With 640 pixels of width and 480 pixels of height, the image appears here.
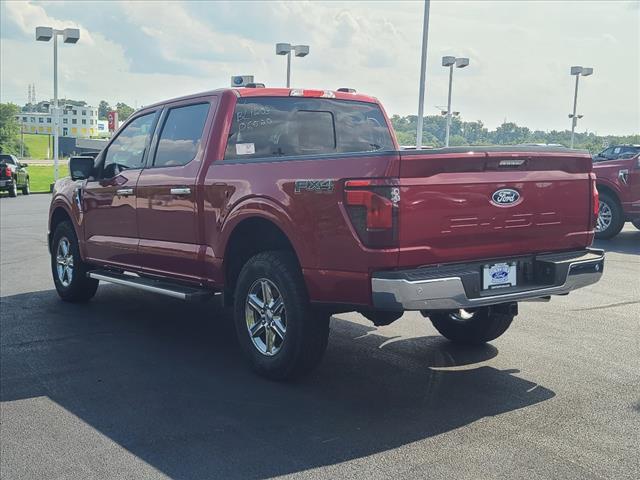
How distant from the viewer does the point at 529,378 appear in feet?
17.3

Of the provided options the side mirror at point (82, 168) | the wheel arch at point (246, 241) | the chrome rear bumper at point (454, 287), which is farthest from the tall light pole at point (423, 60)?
the chrome rear bumper at point (454, 287)

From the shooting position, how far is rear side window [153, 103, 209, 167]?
6.25 m

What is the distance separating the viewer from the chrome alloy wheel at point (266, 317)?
5243mm

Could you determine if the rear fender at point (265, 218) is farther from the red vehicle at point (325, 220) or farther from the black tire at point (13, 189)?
the black tire at point (13, 189)

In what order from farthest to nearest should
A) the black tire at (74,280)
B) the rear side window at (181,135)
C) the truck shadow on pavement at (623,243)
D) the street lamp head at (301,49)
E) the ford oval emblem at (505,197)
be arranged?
the street lamp head at (301,49)
the truck shadow on pavement at (623,243)
the black tire at (74,280)
the rear side window at (181,135)
the ford oval emblem at (505,197)

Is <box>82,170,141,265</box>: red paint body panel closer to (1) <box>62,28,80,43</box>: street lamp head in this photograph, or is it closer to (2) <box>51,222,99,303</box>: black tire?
(2) <box>51,222,99,303</box>: black tire

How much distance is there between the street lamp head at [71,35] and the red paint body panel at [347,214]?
2701cm

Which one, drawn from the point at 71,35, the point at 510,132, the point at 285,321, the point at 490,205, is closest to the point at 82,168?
the point at 285,321

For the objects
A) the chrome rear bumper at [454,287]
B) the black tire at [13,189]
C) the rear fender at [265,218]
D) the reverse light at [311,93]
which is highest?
the reverse light at [311,93]

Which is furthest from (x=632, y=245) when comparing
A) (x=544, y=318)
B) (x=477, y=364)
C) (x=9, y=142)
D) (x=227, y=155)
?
(x=9, y=142)

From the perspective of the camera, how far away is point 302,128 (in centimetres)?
642

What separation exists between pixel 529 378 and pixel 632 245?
28.9 feet

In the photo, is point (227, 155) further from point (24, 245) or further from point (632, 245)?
point (632, 245)

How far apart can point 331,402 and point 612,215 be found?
9995 mm
